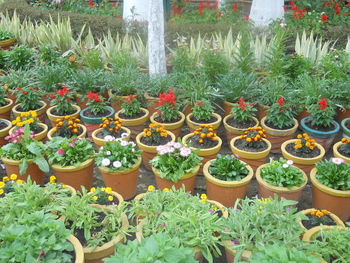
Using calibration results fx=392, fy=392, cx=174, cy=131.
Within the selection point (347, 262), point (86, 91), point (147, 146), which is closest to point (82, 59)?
point (86, 91)

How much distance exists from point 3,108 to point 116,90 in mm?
1351

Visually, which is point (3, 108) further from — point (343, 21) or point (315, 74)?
point (343, 21)

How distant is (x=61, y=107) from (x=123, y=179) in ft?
4.73

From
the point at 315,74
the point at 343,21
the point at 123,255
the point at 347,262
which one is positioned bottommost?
the point at 347,262

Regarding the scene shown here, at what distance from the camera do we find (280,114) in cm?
420

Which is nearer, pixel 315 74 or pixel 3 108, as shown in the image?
pixel 3 108

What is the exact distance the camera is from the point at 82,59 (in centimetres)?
562

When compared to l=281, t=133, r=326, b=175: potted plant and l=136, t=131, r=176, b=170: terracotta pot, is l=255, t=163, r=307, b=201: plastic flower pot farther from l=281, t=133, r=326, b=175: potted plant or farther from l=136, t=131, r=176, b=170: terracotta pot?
l=136, t=131, r=176, b=170: terracotta pot

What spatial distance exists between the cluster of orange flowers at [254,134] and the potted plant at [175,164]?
603mm

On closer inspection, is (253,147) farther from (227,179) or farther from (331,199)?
(331,199)

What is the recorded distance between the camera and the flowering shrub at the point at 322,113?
13.3 ft

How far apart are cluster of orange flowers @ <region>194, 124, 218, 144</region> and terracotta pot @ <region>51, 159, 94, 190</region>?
1.08 metres

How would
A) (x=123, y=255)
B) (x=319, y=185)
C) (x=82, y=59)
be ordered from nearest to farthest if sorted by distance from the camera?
1. (x=123, y=255)
2. (x=319, y=185)
3. (x=82, y=59)

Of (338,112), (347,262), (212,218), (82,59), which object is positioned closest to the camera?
(347,262)
